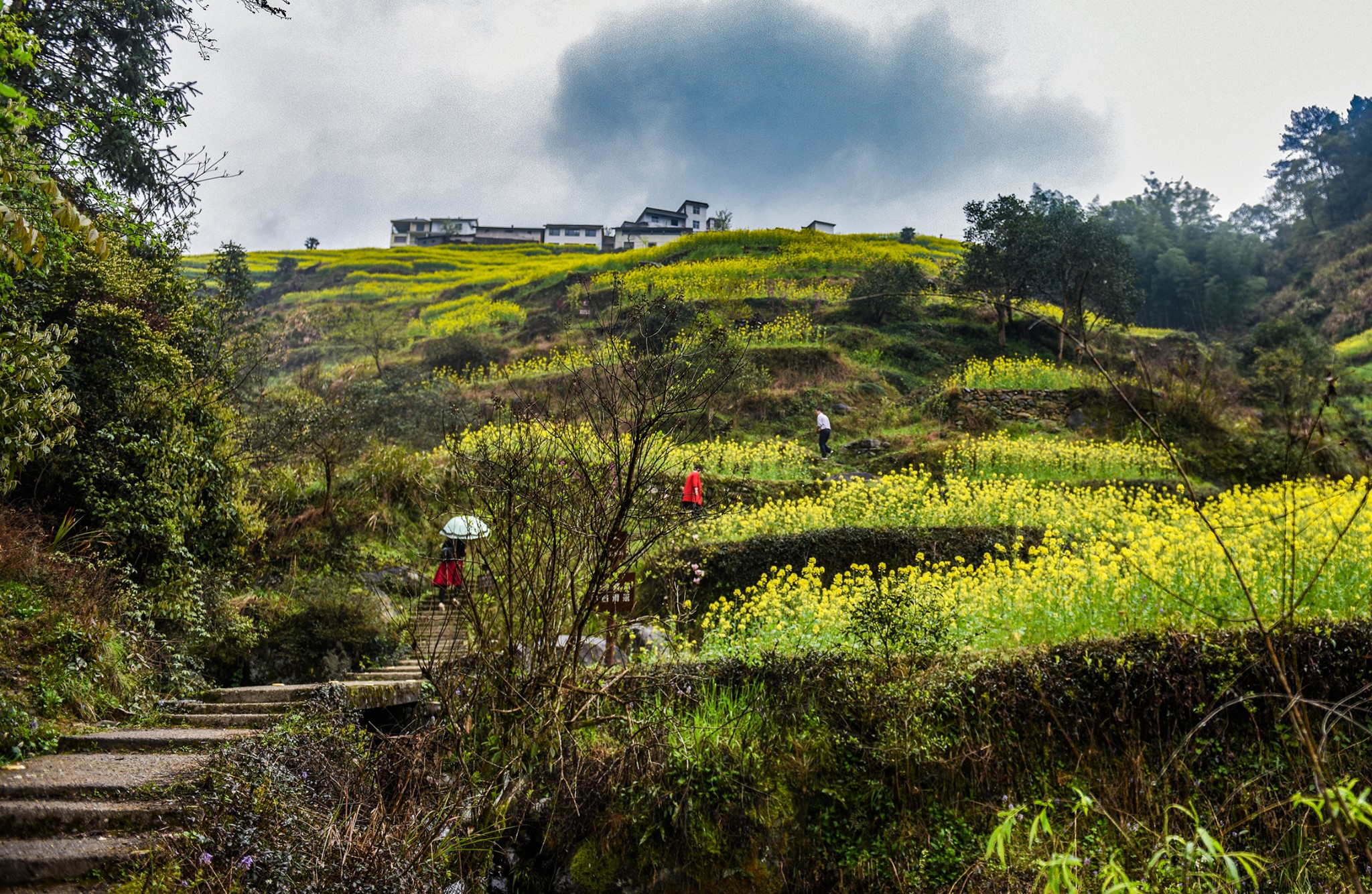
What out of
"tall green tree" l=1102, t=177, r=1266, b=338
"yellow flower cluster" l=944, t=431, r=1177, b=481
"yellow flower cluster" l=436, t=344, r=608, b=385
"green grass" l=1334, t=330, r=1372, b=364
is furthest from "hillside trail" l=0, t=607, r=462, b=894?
"tall green tree" l=1102, t=177, r=1266, b=338

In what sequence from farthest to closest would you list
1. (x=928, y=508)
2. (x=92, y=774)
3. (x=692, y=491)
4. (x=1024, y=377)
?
1. (x=1024, y=377)
2. (x=692, y=491)
3. (x=928, y=508)
4. (x=92, y=774)

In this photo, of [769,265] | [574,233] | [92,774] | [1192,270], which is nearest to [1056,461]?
[92,774]

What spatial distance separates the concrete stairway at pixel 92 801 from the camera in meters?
3.46

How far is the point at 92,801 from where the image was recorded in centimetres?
388

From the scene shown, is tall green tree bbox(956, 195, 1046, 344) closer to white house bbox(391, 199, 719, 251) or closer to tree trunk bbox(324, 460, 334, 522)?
tree trunk bbox(324, 460, 334, 522)

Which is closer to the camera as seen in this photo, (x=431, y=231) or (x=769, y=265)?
(x=769, y=265)

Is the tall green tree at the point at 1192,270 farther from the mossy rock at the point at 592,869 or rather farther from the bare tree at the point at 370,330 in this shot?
the mossy rock at the point at 592,869

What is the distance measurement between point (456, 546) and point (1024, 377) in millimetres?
17937

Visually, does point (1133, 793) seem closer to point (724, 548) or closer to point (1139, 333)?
point (724, 548)

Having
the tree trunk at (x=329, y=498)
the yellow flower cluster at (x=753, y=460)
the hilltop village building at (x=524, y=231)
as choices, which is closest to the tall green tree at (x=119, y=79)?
the tree trunk at (x=329, y=498)

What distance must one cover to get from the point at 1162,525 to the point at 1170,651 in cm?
308

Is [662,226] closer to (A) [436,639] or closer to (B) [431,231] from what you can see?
(B) [431,231]

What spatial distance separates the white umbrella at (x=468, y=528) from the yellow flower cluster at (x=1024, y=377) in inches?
624

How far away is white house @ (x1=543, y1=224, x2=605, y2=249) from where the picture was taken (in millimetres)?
68875
